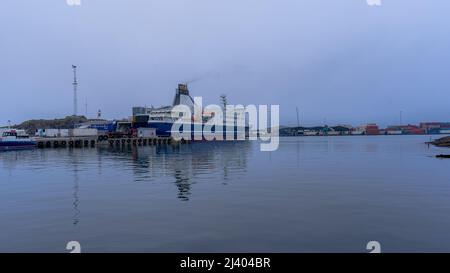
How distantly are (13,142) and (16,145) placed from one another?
953mm

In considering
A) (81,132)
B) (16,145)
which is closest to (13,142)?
(16,145)

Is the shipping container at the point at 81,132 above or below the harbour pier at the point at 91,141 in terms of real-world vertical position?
above

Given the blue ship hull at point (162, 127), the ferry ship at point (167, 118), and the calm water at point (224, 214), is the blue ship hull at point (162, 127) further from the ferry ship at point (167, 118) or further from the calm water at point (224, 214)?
the calm water at point (224, 214)

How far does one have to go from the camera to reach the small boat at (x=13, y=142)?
65.2 m

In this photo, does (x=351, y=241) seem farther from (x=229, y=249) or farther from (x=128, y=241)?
(x=128, y=241)

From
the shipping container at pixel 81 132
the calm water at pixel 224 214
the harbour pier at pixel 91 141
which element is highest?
the shipping container at pixel 81 132

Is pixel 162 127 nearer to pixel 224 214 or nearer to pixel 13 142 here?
pixel 13 142

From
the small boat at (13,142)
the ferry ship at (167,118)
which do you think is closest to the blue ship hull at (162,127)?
the ferry ship at (167,118)

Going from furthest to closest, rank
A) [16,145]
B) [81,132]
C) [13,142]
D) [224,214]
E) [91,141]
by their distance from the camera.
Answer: [81,132], [91,141], [16,145], [13,142], [224,214]

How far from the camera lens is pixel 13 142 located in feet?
219

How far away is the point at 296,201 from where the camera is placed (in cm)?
1689

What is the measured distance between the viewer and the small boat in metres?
65.2

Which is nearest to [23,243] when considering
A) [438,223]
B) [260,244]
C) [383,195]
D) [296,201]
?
[260,244]
